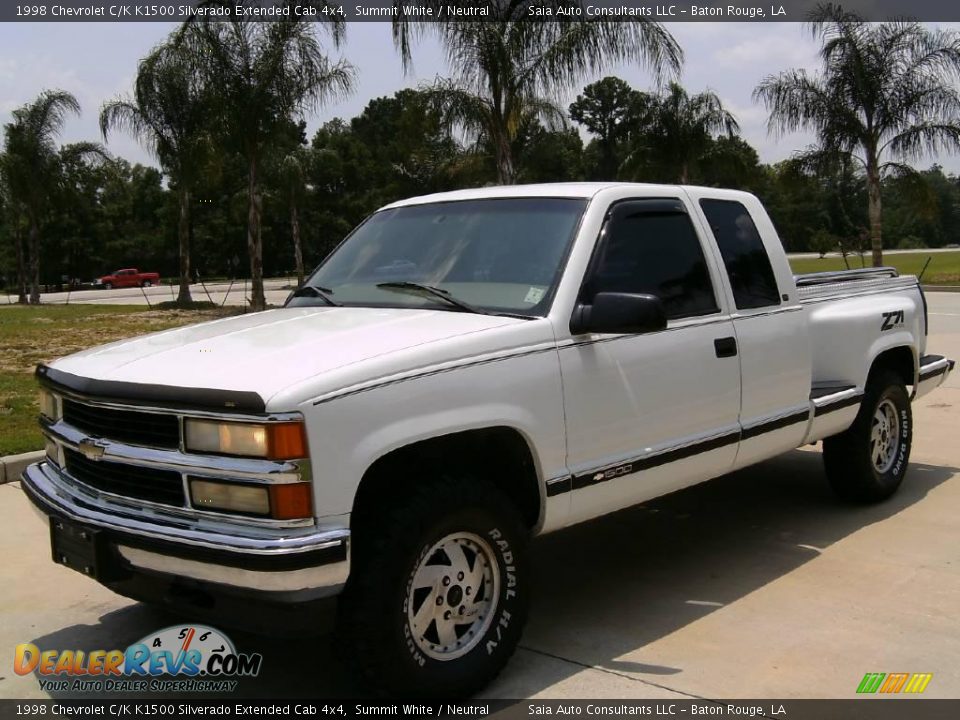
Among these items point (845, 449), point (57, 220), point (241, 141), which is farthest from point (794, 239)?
point (845, 449)

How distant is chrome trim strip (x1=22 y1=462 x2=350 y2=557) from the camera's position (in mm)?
3020

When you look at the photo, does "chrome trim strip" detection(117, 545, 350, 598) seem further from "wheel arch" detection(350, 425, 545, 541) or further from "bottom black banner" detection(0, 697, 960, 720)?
"bottom black banner" detection(0, 697, 960, 720)

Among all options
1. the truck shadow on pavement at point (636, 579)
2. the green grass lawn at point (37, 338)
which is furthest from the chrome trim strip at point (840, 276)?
the green grass lawn at point (37, 338)

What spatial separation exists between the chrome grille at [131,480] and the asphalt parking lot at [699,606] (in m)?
0.77

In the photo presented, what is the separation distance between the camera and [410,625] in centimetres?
336

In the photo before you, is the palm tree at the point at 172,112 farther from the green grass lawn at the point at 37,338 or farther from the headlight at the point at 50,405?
the headlight at the point at 50,405

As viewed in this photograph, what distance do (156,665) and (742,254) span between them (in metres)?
3.41

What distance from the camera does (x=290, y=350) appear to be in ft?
11.4

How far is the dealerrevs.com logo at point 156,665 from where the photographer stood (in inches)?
153

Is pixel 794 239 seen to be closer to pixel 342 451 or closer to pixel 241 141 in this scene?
pixel 241 141

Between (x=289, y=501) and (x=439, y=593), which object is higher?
(x=289, y=501)

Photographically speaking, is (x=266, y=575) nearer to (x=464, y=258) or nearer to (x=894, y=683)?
(x=464, y=258)

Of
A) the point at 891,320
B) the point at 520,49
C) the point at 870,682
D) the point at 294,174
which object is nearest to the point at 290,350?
the point at 870,682

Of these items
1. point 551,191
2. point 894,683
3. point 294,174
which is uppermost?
point 294,174
